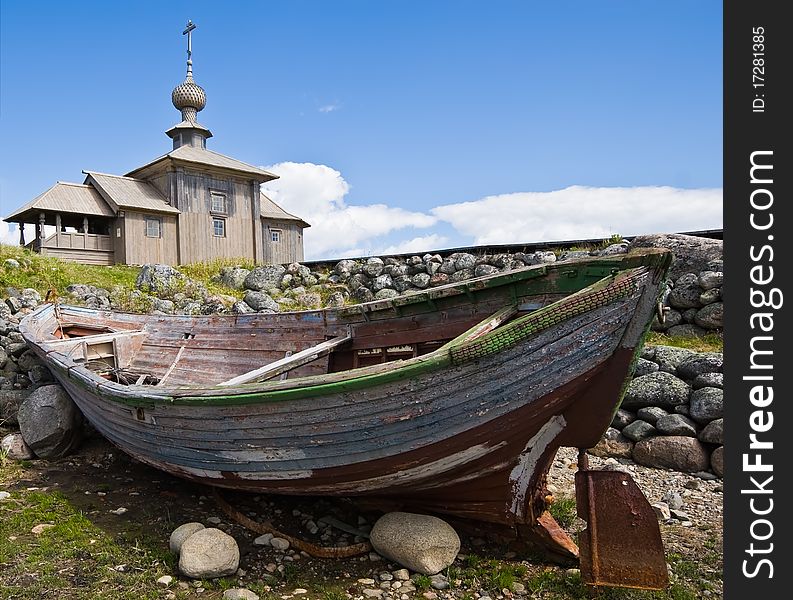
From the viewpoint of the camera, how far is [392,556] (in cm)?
418

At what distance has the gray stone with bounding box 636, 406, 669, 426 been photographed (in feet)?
21.0

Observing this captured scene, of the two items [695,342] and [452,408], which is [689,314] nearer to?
[695,342]

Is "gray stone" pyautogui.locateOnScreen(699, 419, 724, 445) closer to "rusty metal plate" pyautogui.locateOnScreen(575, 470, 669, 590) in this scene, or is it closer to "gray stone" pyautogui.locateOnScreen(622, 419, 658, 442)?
"gray stone" pyautogui.locateOnScreen(622, 419, 658, 442)

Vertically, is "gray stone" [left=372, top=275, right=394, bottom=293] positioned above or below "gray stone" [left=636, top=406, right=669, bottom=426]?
above

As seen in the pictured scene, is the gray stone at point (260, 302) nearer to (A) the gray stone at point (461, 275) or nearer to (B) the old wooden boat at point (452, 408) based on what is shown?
(A) the gray stone at point (461, 275)

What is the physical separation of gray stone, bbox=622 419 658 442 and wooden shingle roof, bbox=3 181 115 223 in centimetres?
1813

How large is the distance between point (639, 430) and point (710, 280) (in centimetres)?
348

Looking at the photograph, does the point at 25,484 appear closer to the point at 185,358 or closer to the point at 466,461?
the point at 185,358

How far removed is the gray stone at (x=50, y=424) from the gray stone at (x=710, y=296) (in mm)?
9185

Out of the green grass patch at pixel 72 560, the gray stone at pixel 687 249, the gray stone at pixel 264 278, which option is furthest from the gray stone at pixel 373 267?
the green grass patch at pixel 72 560

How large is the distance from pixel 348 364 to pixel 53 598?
11.1ft

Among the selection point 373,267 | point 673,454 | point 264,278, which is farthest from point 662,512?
point 264,278

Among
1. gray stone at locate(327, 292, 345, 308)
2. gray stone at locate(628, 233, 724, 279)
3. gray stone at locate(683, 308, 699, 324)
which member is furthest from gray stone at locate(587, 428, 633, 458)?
gray stone at locate(327, 292, 345, 308)
